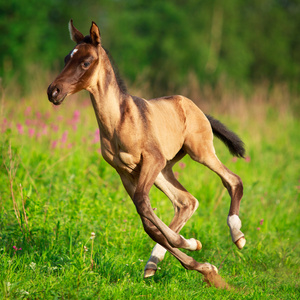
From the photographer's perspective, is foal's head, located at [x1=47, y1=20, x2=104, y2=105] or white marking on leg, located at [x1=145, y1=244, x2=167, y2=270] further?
white marking on leg, located at [x1=145, y1=244, x2=167, y2=270]

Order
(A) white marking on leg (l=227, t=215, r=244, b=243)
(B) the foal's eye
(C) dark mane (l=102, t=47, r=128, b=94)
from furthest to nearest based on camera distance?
1. (A) white marking on leg (l=227, t=215, r=244, b=243)
2. (C) dark mane (l=102, t=47, r=128, b=94)
3. (B) the foal's eye

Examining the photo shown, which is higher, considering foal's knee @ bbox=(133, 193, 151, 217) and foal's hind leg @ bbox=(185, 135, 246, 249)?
foal's hind leg @ bbox=(185, 135, 246, 249)

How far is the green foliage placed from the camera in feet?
81.8

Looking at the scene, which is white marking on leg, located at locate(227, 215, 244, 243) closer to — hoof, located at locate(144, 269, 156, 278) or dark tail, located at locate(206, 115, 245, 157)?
hoof, located at locate(144, 269, 156, 278)

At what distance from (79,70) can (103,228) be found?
7.44 feet

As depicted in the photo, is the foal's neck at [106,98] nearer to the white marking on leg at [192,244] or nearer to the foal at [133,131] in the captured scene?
the foal at [133,131]

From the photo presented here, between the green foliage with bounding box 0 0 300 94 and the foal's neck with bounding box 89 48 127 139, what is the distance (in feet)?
69.3

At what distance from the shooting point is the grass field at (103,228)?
157 inches

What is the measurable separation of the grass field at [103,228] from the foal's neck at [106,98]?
1141mm

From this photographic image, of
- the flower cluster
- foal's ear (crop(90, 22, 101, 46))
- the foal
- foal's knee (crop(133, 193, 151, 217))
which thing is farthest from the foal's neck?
the flower cluster

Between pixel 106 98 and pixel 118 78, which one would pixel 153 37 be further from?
pixel 106 98

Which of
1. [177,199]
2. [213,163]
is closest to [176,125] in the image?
[213,163]

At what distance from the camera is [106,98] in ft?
13.1

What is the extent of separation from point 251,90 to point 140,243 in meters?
29.6
